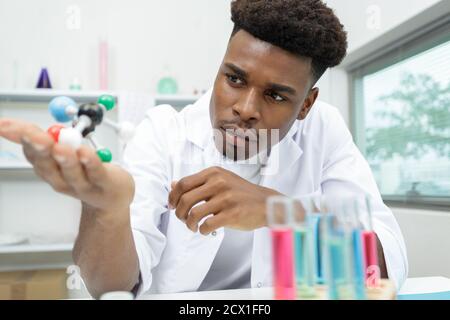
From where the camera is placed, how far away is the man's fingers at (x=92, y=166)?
34 cm

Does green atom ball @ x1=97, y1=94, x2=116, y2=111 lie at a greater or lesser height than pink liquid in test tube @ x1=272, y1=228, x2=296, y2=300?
greater

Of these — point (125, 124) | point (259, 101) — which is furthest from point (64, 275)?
point (125, 124)

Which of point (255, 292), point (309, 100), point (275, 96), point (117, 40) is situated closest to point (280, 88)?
point (275, 96)

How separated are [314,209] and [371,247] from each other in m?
0.07

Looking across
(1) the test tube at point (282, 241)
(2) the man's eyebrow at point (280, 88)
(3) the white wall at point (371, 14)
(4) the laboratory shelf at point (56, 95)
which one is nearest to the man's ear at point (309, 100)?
(2) the man's eyebrow at point (280, 88)

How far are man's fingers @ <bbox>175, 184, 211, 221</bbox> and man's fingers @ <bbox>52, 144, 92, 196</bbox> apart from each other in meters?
0.16

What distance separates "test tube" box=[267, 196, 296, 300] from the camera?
36 cm

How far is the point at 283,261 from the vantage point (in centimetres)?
37

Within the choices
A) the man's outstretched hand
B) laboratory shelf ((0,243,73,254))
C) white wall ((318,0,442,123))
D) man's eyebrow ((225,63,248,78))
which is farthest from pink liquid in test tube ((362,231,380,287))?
laboratory shelf ((0,243,73,254))

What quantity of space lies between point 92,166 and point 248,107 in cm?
35

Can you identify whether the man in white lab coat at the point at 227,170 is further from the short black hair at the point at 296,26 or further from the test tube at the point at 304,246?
the test tube at the point at 304,246

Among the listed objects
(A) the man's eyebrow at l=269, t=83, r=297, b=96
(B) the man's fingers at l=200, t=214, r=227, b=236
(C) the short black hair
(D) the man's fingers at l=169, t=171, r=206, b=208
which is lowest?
(B) the man's fingers at l=200, t=214, r=227, b=236

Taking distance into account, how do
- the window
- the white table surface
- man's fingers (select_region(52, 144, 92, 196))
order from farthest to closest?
the window, the white table surface, man's fingers (select_region(52, 144, 92, 196))

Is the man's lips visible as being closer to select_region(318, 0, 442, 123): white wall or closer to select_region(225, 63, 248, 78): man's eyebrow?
select_region(225, 63, 248, 78): man's eyebrow
